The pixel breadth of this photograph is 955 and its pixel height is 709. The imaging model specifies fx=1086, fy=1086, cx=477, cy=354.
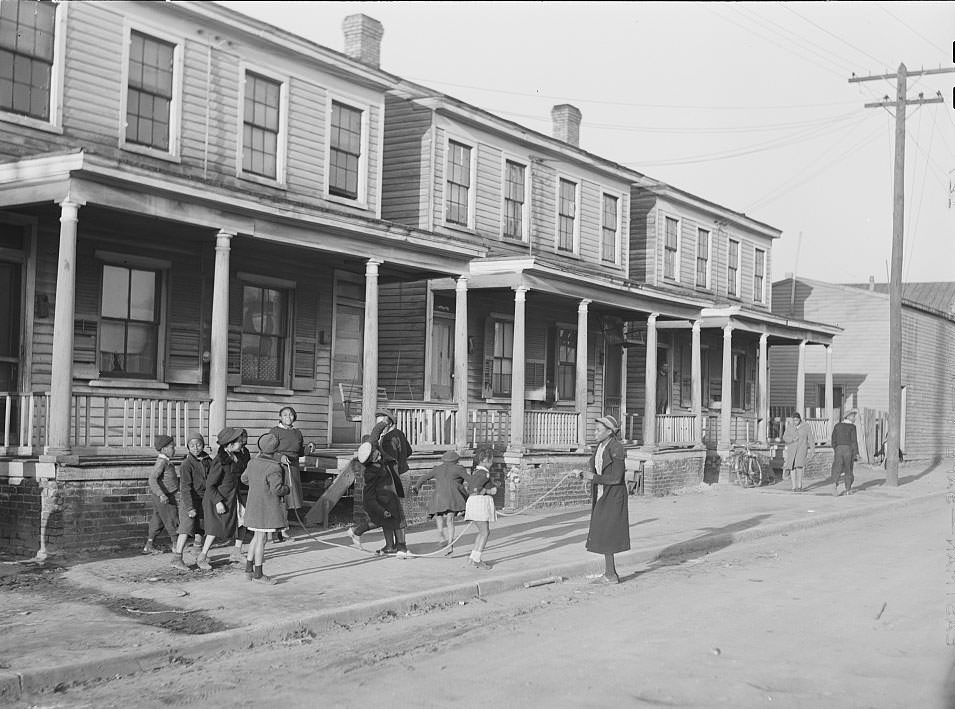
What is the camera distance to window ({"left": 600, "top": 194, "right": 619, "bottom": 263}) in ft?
87.0

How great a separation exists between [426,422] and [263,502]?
25.4ft

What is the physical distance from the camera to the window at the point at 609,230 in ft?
87.0

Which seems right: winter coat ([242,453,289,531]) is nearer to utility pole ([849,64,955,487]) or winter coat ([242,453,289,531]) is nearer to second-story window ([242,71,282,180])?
second-story window ([242,71,282,180])

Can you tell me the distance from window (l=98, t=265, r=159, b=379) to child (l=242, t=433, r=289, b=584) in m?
5.17

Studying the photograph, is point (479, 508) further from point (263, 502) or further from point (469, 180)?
point (469, 180)

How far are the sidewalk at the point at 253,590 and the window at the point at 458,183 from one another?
692cm

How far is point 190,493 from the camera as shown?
38.4ft

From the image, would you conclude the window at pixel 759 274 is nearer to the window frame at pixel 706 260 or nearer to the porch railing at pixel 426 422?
the window frame at pixel 706 260

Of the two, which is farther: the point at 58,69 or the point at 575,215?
the point at 575,215

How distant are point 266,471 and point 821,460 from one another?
23385mm

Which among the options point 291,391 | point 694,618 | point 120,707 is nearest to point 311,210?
point 291,391

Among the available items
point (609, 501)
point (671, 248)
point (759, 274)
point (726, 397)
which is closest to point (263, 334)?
point (609, 501)

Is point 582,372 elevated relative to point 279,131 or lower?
lower

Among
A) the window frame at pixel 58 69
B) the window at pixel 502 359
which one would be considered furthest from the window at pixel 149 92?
the window at pixel 502 359
